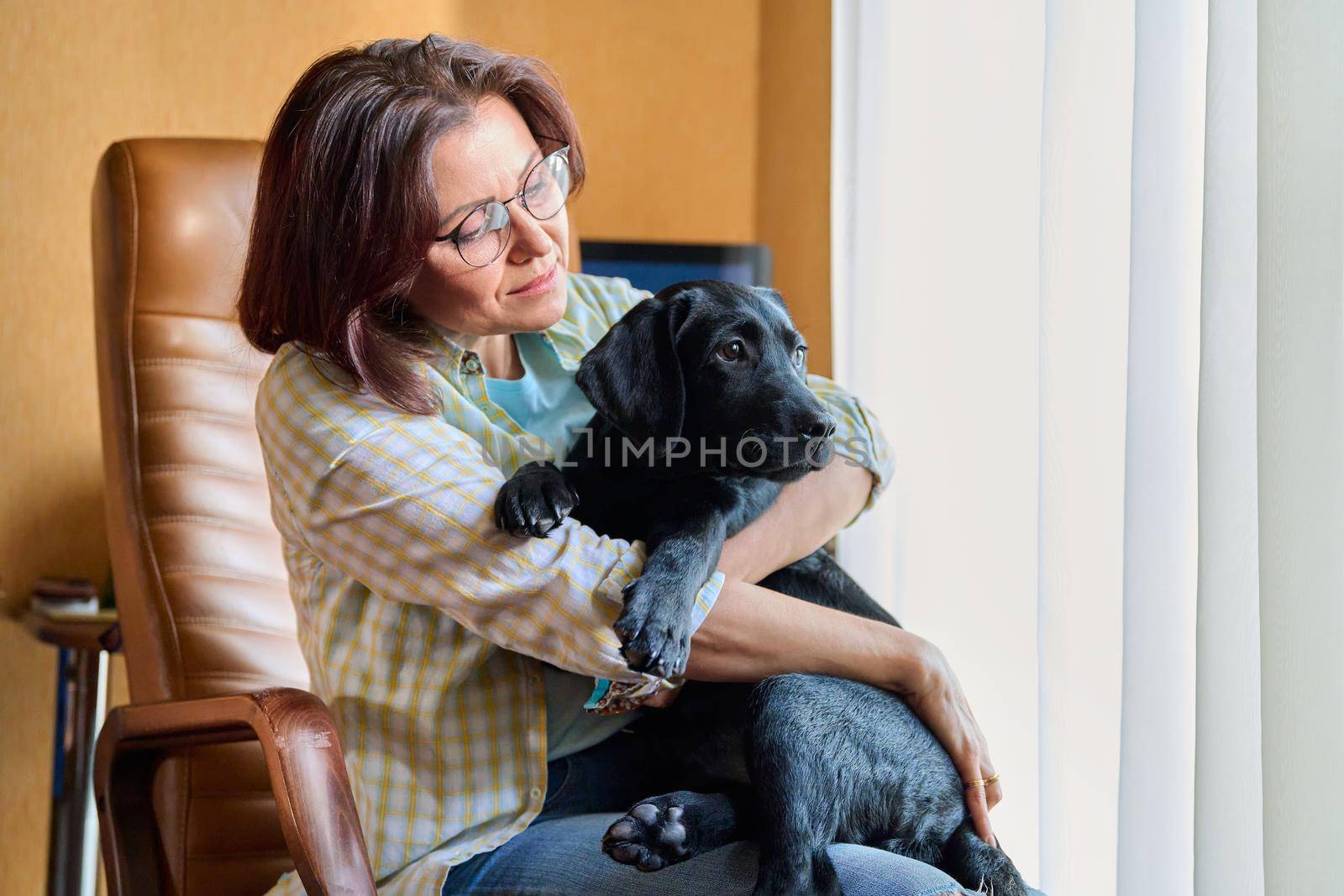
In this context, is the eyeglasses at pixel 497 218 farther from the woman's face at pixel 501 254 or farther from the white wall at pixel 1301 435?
the white wall at pixel 1301 435

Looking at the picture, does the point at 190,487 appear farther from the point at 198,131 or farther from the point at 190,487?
the point at 198,131

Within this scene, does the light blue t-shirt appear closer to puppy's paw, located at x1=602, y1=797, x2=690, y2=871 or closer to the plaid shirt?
the plaid shirt

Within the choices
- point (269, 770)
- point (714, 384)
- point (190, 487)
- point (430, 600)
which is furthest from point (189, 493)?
point (714, 384)

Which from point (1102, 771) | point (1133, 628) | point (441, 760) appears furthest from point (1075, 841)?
point (441, 760)

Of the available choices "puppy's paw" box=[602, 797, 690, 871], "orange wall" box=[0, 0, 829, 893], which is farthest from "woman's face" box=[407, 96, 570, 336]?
"orange wall" box=[0, 0, 829, 893]

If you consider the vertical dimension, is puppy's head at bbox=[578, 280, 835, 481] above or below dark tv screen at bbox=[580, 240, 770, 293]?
below

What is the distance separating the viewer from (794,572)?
4.48 feet

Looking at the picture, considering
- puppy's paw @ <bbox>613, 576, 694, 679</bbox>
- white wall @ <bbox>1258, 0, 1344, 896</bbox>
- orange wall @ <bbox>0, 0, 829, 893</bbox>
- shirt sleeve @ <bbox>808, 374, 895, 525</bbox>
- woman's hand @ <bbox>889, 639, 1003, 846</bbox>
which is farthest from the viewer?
orange wall @ <bbox>0, 0, 829, 893</bbox>

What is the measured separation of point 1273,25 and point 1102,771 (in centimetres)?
99

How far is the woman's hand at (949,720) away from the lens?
118cm

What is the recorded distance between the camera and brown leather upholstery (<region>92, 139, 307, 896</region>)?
1483 millimetres

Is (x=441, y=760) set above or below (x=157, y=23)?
below

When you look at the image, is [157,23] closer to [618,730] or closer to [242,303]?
[242,303]

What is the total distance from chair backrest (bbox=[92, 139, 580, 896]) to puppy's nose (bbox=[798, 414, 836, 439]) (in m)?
A: 0.84
